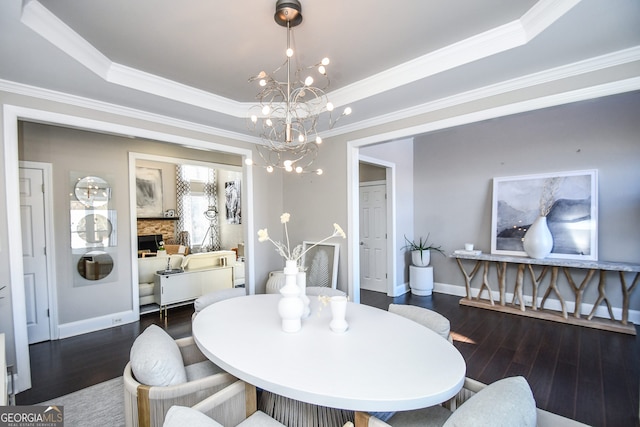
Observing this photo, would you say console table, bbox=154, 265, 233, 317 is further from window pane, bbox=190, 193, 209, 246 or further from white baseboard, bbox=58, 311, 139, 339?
window pane, bbox=190, 193, 209, 246

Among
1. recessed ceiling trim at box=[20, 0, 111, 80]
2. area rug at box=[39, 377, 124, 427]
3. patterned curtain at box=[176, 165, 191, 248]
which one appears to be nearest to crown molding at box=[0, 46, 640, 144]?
recessed ceiling trim at box=[20, 0, 111, 80]

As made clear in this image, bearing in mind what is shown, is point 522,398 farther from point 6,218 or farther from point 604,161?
point 604,161

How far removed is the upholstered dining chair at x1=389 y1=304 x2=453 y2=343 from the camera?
1783 millimetres

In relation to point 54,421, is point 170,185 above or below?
above

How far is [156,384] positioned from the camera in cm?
141

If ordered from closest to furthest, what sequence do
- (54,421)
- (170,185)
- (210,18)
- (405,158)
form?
(54,421), (210,18), (405,158), (170,185)

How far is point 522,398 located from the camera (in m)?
1.03

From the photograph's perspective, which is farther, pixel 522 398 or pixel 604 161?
pixel 604 161

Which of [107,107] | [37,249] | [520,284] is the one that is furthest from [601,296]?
[37,249]

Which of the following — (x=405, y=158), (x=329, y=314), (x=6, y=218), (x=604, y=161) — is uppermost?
(x=405, y=158)

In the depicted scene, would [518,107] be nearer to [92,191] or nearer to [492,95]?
[492,95]

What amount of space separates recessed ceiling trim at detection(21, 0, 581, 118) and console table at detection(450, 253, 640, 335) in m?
3.13

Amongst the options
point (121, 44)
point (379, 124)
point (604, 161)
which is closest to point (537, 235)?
point (604, 161)

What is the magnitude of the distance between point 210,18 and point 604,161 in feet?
16.0
